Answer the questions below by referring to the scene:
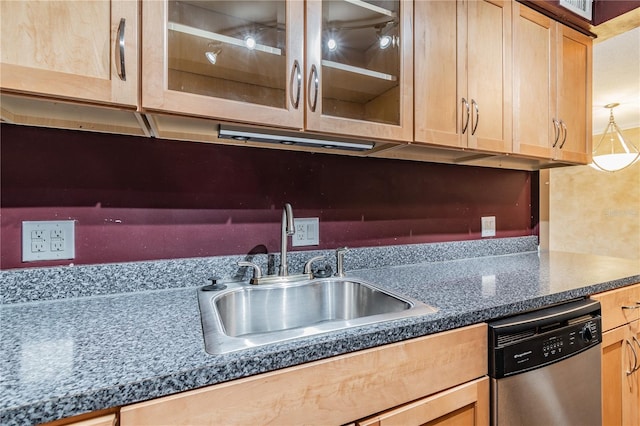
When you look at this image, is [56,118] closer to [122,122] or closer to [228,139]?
[122,122]

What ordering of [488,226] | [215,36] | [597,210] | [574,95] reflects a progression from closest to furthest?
[215,36]
[574,95]
[488,226]
[597,210]

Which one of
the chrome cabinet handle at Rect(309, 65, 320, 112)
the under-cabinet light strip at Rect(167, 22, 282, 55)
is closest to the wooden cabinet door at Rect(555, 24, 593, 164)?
the chrome cabinet handle at Rect(309, 65, 320, 112)

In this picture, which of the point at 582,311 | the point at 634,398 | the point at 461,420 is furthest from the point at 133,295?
the point at 634,398

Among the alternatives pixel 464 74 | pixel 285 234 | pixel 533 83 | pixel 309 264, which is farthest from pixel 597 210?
pixel 285 234

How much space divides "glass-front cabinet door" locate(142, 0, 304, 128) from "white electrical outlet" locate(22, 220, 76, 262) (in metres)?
0.50

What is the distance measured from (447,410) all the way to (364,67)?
3.55 ft

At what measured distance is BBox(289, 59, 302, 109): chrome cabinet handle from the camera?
935 millimetres

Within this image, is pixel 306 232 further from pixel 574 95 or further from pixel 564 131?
pixel 574 95

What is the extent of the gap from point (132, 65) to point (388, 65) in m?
0.81

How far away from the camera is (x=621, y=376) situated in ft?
3.95

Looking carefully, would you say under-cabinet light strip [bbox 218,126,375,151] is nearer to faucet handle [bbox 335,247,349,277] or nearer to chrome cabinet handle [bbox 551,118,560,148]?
faucet handle [bbox 335,247,349,277]

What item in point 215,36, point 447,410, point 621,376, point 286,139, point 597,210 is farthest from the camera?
point 597,210

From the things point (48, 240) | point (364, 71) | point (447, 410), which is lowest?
point (447, 410)

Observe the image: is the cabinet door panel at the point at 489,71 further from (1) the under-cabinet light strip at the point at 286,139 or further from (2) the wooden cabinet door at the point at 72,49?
(2) the wooden cabinet door at the point at 72,49
